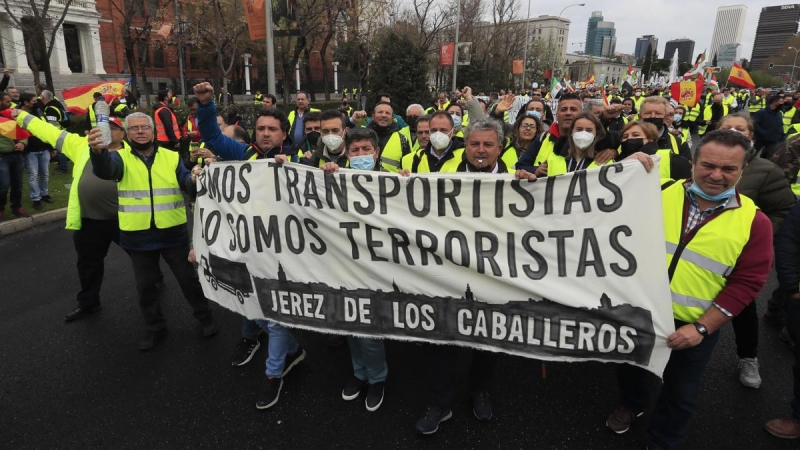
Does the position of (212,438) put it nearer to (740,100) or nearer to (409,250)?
(409,250)

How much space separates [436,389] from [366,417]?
547 mm

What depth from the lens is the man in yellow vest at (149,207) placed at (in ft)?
12.2

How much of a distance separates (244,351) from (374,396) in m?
1.22

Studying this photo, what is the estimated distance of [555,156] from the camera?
3.69m

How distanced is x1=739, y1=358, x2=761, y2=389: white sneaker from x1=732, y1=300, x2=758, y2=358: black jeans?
4cm

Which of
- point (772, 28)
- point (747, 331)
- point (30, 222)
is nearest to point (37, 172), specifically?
point (30, 222)

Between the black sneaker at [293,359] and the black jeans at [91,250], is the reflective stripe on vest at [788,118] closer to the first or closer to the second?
the black sneaker at [293,359]

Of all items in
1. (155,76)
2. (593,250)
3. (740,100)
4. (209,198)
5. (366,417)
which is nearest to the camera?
(593,250)

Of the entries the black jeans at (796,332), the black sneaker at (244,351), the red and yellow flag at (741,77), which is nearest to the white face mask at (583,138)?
the black jeans at (796,332)

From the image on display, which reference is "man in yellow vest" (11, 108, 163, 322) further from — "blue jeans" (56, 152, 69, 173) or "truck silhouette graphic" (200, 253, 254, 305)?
"blue jeans" (56, 152, 69, 173)

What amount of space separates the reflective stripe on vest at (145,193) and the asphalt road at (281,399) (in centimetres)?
107

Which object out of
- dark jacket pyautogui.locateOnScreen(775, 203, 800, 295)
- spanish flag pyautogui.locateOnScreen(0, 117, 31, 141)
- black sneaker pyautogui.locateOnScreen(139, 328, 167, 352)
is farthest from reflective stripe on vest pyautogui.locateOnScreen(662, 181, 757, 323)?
spanish flag pyautogui.locateOnScreen(0, 117, 31, 141)

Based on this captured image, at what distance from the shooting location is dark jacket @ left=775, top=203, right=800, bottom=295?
8.77 ft

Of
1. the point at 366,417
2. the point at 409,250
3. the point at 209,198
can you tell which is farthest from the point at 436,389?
the point at 209,198
